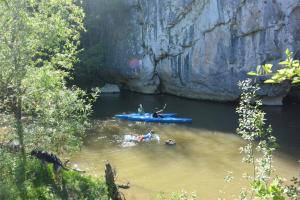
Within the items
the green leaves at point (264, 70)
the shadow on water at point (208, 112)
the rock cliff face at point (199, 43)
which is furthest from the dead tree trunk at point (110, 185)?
the rock cliff face at point (199, 43)

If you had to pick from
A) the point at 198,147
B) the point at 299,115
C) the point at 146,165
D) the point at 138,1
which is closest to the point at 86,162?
the point at 146,165

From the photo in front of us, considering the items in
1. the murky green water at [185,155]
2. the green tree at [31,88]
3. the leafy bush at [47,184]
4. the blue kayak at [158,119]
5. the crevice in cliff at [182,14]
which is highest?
the crevice in cliff at [182,14]

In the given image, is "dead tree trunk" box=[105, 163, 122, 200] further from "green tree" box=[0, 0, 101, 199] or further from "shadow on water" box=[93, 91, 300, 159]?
"shadow on water" box=[93, 91, 300, 159]

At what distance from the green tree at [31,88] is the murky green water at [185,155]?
341 centimetres

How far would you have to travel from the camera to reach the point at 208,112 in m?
22.0

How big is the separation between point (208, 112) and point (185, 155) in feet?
27.8

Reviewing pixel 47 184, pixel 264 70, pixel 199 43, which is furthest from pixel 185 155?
pixel 199 43

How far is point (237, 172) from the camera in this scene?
12.2 metres

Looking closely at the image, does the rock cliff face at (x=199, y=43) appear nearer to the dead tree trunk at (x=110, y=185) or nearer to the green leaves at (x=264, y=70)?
the dead tree trunk at (x=110, y=185)

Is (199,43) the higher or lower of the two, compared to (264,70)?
higher

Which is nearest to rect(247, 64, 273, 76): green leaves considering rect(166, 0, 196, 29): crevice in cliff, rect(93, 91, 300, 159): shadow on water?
rect(93, 91, 300, 159): shadow on water

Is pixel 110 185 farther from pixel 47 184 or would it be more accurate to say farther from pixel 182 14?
pixel 182 14

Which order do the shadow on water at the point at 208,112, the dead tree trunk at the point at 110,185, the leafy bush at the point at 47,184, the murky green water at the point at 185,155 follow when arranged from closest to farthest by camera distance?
the leafy bush at the point at 47,184, the dead tree trunk at the point at 110,185, the murky green water at the point at 185,155, the shadow on water at the point at 208,112

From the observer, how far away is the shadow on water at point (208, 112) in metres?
16.8
